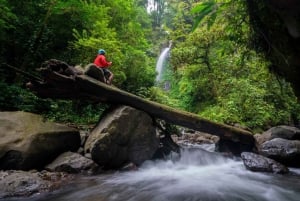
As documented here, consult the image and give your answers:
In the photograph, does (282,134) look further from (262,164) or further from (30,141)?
(30,141)

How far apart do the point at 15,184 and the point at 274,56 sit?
16.4 feet

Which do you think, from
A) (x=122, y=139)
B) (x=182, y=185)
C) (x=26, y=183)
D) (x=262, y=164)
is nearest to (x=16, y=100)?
(x=122, y=139)

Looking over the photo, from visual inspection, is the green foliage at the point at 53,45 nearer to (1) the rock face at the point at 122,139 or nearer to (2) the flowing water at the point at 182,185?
(1) the rock face at the point at 122,139

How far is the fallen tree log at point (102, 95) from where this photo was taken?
7484 mm

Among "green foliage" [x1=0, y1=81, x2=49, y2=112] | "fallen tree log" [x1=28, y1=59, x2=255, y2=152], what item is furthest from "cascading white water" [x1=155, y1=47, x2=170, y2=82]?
"fallen tree log" [x1=28, y1=59, x2=255, y2=152]

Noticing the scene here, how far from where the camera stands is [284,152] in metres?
8.16

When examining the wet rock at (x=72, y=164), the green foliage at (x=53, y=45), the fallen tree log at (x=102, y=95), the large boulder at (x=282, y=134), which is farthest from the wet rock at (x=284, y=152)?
the green foliage at (x=53, y=45)

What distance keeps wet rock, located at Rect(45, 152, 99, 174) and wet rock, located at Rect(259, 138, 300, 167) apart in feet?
16.5

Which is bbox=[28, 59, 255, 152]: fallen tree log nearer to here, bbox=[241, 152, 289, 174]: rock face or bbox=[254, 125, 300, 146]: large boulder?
bbox=[241, 152, 289, 174]: rock face

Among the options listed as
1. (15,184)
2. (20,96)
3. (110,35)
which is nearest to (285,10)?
(15,184)

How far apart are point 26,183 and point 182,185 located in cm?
326

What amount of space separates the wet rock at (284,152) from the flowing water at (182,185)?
16.3 inches

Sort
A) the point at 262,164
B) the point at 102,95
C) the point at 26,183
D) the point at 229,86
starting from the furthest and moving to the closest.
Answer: the point at 229,86, the point at 102,95, the point at 262,164, the point at 26,183

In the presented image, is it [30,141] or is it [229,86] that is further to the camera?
[229,86]
